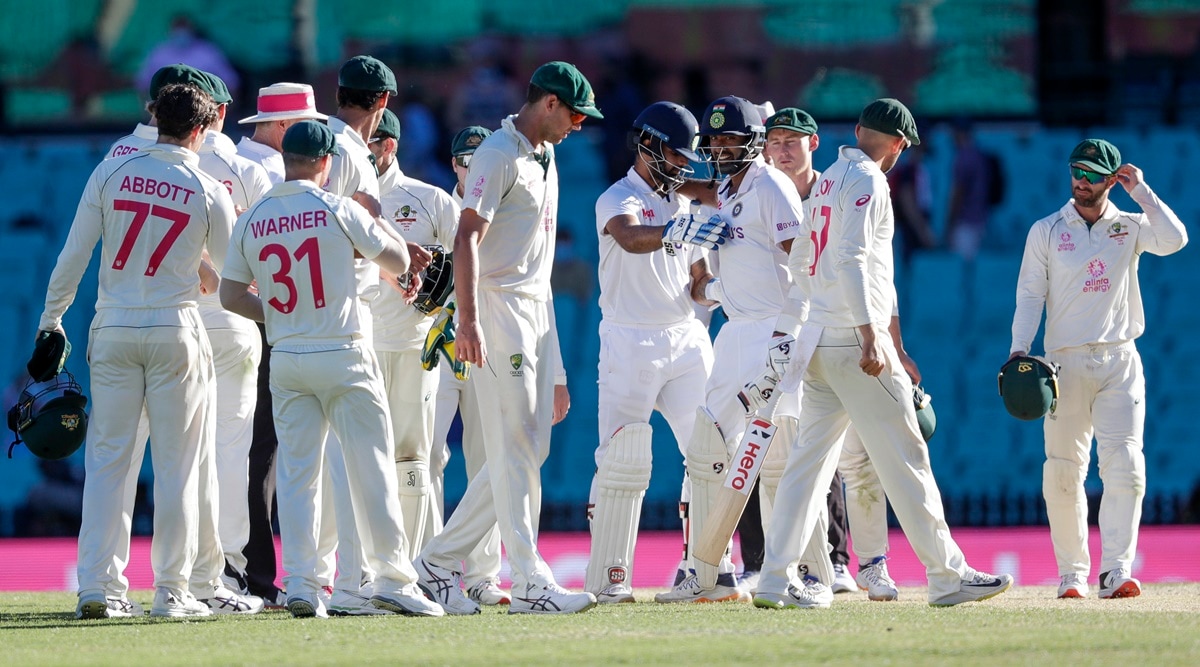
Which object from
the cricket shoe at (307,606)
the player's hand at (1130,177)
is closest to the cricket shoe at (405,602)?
the cricket shoe at (307,606)

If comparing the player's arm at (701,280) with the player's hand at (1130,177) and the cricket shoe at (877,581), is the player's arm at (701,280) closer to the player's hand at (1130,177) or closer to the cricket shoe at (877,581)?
the cricket shoe at (877,581)

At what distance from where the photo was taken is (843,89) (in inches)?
597

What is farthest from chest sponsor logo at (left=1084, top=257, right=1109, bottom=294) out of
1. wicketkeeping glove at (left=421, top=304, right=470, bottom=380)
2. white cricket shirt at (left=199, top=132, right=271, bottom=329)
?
white cricket shirt at (left=199, top=132, right=271, bottom=329)

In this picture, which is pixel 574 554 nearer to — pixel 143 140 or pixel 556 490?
pixel 556 490

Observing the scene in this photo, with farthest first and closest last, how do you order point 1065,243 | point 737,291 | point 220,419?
point 1065,243 → point 737,291 → point 220,419

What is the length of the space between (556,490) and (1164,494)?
5284 millimetres

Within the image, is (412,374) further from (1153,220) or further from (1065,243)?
(1153,220)

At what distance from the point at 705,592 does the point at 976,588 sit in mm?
1318

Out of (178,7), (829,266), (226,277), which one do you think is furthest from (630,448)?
(178,7)

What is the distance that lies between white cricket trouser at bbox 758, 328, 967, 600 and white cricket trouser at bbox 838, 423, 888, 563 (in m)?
1.16

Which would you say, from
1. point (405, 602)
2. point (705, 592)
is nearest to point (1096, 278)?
point (705, 592)

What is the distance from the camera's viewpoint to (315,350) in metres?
6.39

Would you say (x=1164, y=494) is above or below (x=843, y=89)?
below

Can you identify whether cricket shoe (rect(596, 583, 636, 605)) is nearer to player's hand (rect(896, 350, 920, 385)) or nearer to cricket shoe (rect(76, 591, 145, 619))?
player's hand (rect(896, 350, 920, 385))
